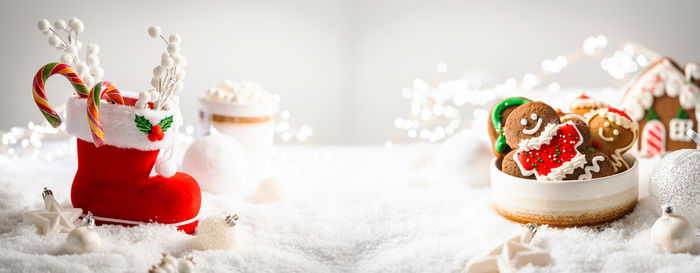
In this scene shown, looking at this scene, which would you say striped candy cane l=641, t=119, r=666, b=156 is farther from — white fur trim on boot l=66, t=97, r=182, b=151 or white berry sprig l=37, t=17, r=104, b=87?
white berry sprig l=37, t=17, r=104, b=87

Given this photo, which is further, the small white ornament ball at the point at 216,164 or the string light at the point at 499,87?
the string light at the point at 499,87

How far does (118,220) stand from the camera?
5.25 feet

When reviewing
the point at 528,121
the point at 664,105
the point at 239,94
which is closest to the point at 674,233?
the point at 528,121

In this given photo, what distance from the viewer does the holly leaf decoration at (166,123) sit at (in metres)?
1.58

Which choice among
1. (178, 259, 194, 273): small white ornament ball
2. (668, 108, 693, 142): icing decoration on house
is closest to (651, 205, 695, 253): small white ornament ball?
(668, 108, 693, 142): icing decoration on house

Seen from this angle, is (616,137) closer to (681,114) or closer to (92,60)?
(681,114)

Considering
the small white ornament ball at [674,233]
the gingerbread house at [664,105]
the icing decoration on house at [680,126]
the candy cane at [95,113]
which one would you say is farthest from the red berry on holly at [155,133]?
the icing decoration on house at [680,126]

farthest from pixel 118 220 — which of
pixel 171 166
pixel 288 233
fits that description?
pixel 288 233

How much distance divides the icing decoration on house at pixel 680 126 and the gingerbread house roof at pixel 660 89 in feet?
0.10

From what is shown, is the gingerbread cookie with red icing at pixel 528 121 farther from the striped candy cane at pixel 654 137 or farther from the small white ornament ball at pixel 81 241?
the small white ornament ball at pixel 81 241

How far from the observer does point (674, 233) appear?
1.42 meters

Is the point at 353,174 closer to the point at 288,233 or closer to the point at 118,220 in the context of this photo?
the point at 288,233

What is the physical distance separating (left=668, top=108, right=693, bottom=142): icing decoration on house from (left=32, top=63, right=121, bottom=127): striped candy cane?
1.78m

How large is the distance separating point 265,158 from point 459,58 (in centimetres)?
132
